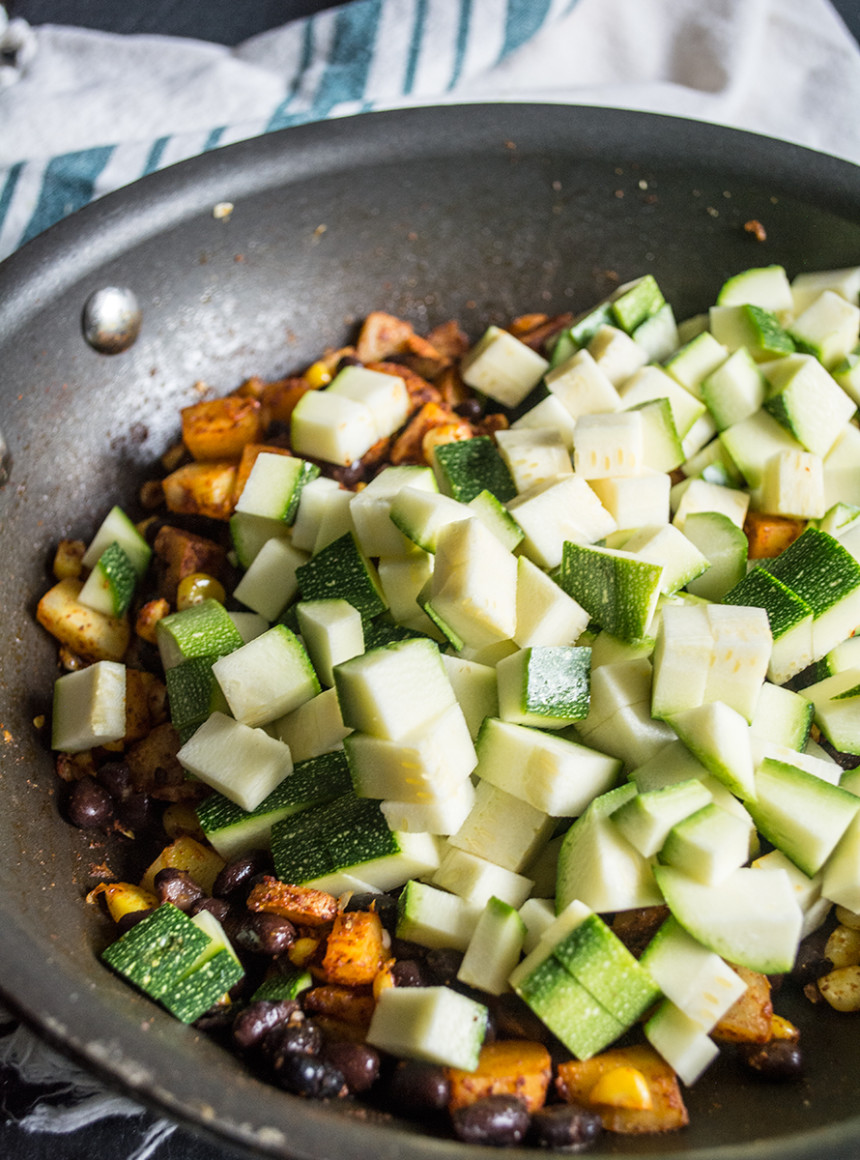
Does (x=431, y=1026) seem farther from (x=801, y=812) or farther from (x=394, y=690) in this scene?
(x=801, y=812)

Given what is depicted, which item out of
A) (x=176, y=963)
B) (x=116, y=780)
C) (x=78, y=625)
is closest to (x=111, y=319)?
(x=78, y=625)

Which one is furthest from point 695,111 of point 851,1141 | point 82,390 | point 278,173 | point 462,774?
point 851,1141

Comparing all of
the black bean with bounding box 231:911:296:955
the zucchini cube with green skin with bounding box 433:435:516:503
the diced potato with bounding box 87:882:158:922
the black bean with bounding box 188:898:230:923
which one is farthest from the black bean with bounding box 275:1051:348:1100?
the zucchini cube with green skin with bounding box 433:435:516:503

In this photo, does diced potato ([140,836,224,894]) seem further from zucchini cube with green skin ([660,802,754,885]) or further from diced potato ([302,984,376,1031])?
zucchini cube with green skin ([660,802,754,885])

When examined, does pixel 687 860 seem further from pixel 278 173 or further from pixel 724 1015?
pixel 278 173

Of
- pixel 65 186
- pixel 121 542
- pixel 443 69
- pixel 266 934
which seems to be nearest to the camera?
→ pixel 266 934

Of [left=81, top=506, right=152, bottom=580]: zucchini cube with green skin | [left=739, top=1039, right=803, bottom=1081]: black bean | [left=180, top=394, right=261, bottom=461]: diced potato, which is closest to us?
[left=739, top=1039, right=803, bottom=1081]: black bean
